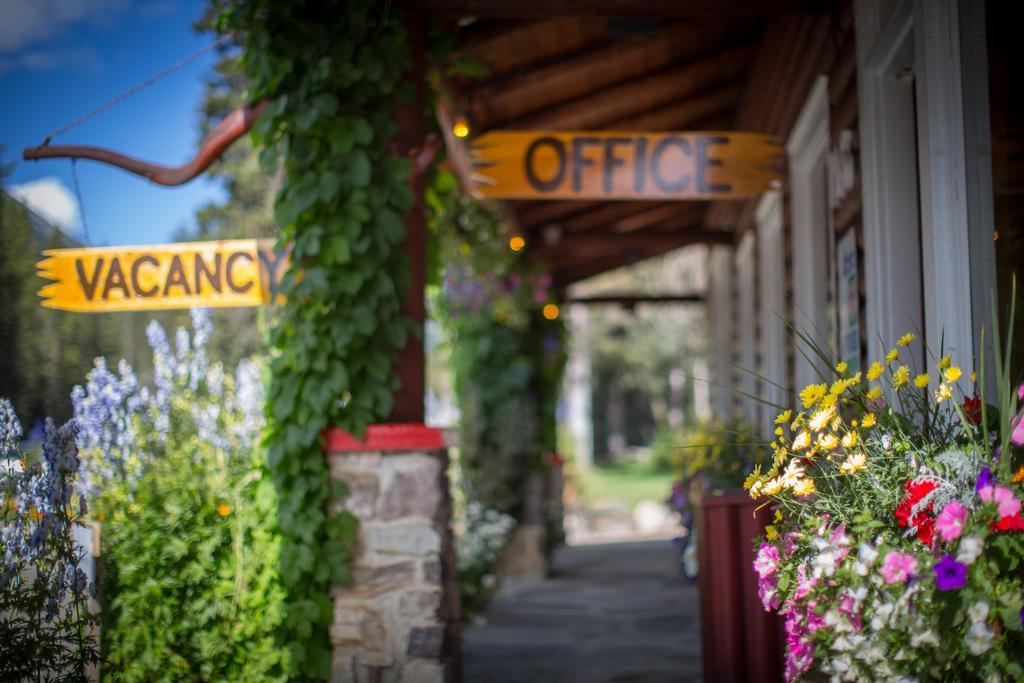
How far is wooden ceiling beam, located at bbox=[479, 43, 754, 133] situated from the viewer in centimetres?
574

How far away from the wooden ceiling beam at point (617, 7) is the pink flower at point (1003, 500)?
7.98 feet

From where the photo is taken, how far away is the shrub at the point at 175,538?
3268 millimetres

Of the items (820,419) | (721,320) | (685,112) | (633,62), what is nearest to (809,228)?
(633,62)

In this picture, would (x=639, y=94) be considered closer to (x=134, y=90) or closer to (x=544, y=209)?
(x=544, y=209)

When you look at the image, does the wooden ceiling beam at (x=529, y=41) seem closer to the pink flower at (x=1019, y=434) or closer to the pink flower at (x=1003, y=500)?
the pink flower at (x=1019, y=434)

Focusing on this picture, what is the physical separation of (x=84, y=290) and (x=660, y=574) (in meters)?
5.36

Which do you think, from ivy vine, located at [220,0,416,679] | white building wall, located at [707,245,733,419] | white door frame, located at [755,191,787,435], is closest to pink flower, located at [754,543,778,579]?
ivy vine, located at [220,0,416,679]

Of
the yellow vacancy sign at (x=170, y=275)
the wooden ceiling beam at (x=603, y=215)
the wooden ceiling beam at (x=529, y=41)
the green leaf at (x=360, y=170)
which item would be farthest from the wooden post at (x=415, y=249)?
the wooden ceiling beam at (x=603, y=215)

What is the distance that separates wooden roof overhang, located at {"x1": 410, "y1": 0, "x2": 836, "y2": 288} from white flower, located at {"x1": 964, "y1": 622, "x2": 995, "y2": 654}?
2.61 meters

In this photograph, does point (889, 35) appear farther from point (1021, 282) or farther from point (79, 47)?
point (79, 47)

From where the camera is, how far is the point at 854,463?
76.9 inches

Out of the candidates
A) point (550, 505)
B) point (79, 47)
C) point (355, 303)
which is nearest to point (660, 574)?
point (550, 505)

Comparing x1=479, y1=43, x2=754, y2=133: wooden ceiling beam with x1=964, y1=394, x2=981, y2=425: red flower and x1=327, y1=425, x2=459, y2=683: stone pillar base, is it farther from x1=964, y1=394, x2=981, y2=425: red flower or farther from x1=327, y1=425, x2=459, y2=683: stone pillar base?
x1=964, y1=394, x2=981, y2=425: red flower

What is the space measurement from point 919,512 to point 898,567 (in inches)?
7.7
